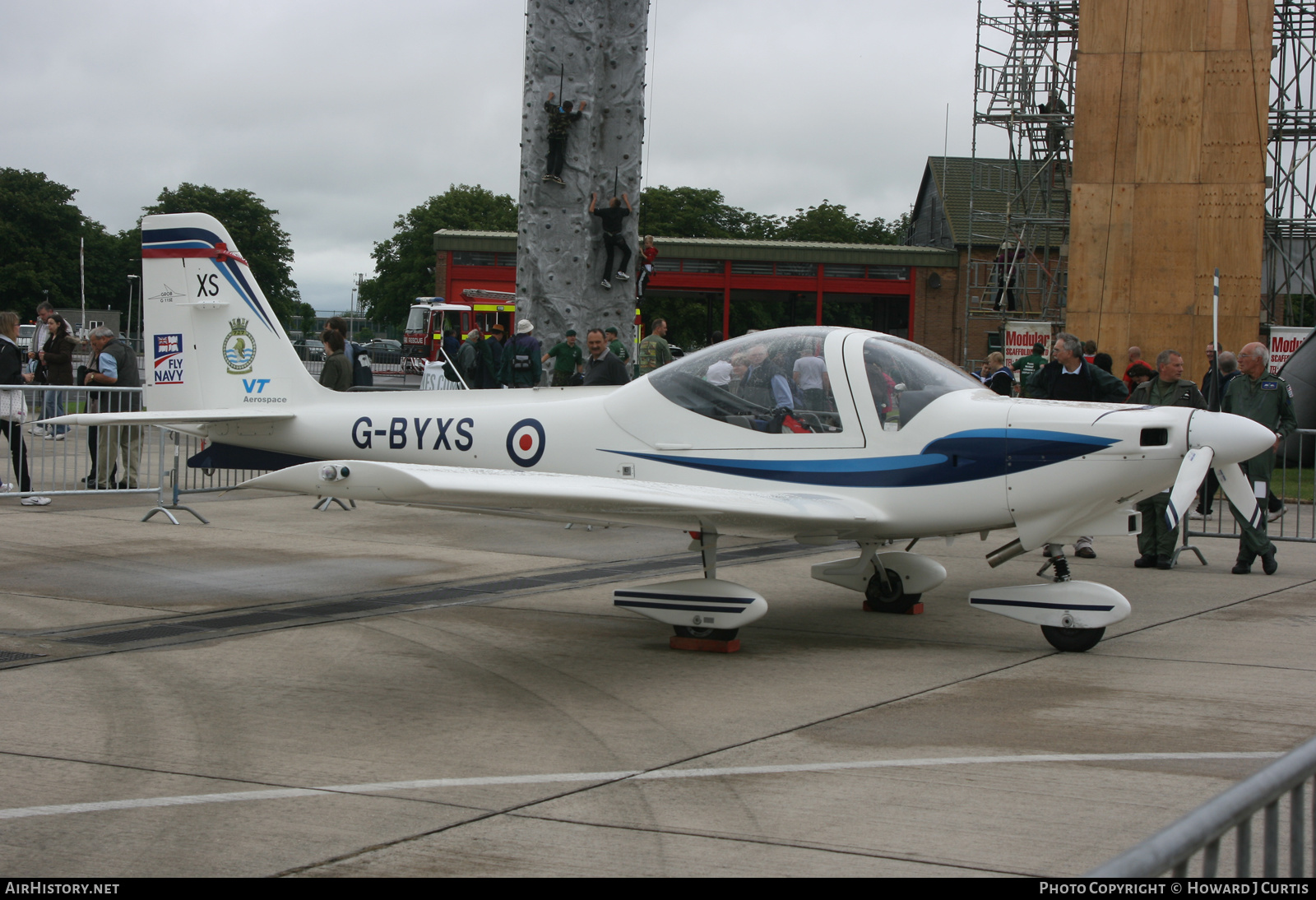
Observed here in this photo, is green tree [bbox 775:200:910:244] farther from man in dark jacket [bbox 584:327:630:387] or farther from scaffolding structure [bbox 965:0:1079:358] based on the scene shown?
man in dark jacket [bbox 584:327:630:387]

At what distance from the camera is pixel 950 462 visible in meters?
6.70

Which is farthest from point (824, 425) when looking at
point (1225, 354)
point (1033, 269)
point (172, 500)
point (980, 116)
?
point (1033, 269)

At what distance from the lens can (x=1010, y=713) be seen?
17.5 feet

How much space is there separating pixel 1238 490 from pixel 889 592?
2.30 metres

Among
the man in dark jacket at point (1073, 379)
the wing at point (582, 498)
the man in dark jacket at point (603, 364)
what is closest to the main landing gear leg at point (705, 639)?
the wing at point (582, 498)

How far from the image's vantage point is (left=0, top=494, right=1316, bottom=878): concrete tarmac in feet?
11.9

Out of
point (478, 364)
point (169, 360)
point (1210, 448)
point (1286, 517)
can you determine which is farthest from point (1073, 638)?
point (478, 364)

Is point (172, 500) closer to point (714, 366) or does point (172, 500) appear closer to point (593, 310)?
point (593, 310)

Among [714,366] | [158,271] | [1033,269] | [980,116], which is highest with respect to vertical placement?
[980,116]

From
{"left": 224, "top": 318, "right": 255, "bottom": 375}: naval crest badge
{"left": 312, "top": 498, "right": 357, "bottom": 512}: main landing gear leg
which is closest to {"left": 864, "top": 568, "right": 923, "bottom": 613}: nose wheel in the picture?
{"left": 224, "top": 318, "right": 255, "bottom": 375}: naval crest badge

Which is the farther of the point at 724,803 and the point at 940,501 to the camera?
the point at 940,501

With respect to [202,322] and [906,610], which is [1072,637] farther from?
[202,322]

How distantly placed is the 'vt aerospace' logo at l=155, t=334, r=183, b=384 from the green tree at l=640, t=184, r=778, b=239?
64.4 meters

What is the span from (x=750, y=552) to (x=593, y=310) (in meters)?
5.80
